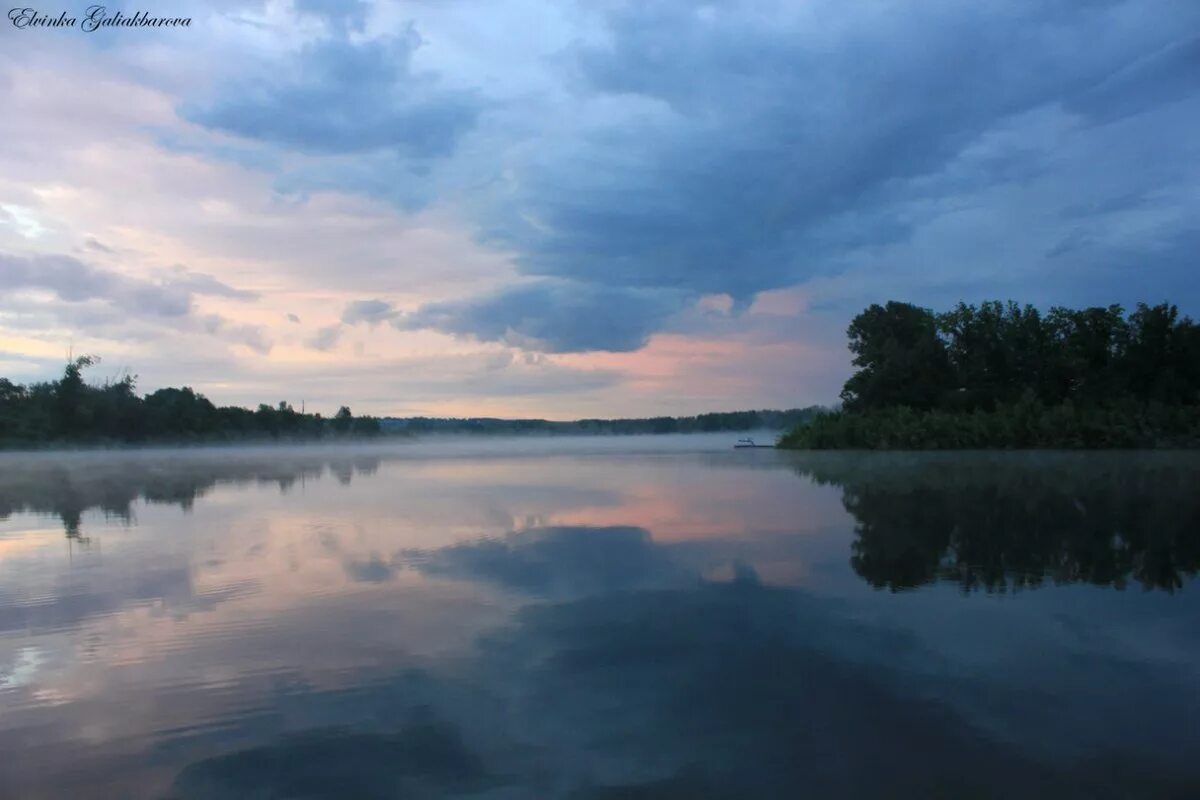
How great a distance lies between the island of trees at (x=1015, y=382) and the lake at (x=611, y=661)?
42.6m

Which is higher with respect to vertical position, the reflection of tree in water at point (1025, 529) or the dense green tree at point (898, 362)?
the dense green tree at point (898, 362)

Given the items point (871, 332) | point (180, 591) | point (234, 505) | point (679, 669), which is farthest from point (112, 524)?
point (871, 332)

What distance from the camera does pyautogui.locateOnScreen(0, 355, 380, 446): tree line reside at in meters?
89.9

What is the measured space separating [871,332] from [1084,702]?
6301cm

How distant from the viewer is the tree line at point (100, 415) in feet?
295

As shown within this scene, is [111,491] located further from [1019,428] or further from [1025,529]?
[1019,428]

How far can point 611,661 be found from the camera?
774cm

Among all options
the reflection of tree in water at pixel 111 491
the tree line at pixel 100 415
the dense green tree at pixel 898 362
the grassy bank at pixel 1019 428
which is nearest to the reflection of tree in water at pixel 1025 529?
the reflection of tree in water at pixel 111 491

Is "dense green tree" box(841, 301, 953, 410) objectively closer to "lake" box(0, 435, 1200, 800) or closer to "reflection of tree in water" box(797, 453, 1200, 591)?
"reflection of tree in water" box(797, 453, 1200, 591)

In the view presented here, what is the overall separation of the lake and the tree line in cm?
8859

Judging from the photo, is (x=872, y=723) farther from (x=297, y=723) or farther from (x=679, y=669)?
(x=297, y=723)

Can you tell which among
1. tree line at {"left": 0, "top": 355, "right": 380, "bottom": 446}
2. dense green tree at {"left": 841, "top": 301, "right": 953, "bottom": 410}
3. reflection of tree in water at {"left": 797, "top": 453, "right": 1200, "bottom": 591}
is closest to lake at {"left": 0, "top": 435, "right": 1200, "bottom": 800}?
reflection of tree in water at {"left": 797, "top": 453, "right": 1200, "bottom": 591}

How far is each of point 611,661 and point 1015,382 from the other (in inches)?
2466

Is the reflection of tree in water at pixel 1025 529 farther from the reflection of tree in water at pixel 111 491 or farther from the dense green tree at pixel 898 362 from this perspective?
the dense green tree at pixel 898 362
